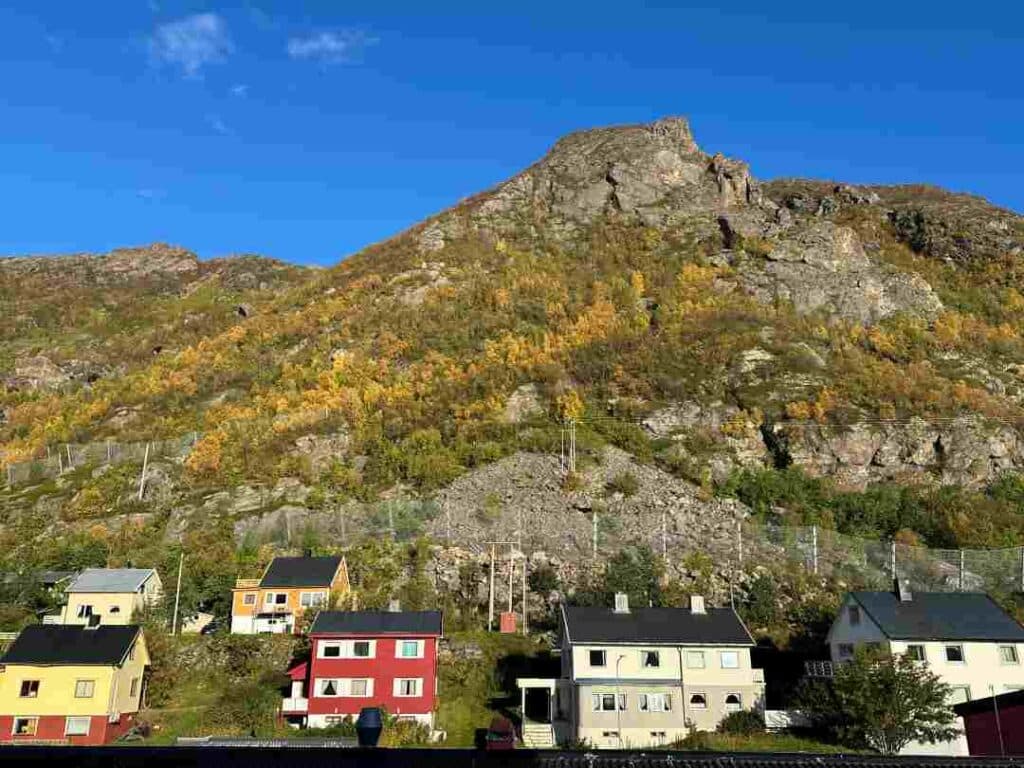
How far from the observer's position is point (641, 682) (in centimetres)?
3644

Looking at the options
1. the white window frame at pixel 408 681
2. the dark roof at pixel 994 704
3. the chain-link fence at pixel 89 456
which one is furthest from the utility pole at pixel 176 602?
the dark roof at pixel 994 704

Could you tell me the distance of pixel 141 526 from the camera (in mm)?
63594

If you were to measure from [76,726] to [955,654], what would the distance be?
132 ft

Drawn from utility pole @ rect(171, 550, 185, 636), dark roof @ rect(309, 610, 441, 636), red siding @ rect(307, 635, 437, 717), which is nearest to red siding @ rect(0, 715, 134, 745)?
red siding @ rect(307, 635, 437, 717)

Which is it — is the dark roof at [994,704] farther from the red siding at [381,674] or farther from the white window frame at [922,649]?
the red siding at [381,674]

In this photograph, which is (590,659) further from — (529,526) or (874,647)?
(529,526)

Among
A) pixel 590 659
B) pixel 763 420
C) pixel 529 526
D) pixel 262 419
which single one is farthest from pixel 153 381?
pixel 590 659

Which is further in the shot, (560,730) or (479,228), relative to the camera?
(479,228)

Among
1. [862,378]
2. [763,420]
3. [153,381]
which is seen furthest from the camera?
[153,381]

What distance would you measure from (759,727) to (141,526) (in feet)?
161

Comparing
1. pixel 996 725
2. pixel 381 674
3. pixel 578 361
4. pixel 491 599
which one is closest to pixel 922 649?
pixel 996 725

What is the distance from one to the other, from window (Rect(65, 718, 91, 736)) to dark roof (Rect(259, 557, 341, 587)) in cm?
1521

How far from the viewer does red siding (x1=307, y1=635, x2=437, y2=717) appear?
38.4 metres

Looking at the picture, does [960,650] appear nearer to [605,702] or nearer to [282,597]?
[605,702]
